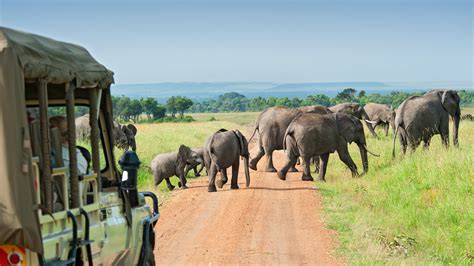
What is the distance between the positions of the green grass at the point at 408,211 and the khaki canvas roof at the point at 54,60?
485cm

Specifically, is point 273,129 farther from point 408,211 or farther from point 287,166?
point 408,211

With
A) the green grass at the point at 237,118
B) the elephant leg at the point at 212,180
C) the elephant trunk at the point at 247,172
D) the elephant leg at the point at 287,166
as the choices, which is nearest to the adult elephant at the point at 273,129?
the elephant leg at the point at 287,166

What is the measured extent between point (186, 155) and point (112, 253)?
14918mm

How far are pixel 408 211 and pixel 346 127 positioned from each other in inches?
331

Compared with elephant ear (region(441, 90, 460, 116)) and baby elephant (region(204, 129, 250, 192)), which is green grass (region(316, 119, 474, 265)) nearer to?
baby elephant (region(204, 129, 250, 192))

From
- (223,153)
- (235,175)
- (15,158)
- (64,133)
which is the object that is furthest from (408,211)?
(15,158)

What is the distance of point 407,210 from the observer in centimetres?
1511

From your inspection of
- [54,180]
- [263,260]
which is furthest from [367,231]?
[54,180]

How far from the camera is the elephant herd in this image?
19359 millimetres

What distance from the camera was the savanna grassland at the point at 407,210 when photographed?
11.8 metres

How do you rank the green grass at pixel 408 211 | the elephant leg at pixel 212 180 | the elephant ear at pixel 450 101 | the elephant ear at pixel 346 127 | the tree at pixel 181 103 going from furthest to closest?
the tree at pixel 181 103, the elephant ear at pixel 450 101, the elephant ear at pixel 346 127, the elephant leg at pixel 212 180, the green grass at pixel 408 211

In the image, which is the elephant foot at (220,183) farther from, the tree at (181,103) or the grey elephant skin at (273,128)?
the tree at (181,103)

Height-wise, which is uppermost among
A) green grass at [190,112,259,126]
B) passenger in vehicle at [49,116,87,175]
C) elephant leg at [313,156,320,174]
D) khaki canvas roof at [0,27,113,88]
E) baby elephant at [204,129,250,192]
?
khaki canvas roof at [0,27,113,88]

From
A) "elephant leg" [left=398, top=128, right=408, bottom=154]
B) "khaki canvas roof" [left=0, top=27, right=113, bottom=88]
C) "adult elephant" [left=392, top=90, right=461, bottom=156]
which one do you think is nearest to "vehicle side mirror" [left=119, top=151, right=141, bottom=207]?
"khaki canvas roof" [left=0, top=27, right=113, bottom=88]
